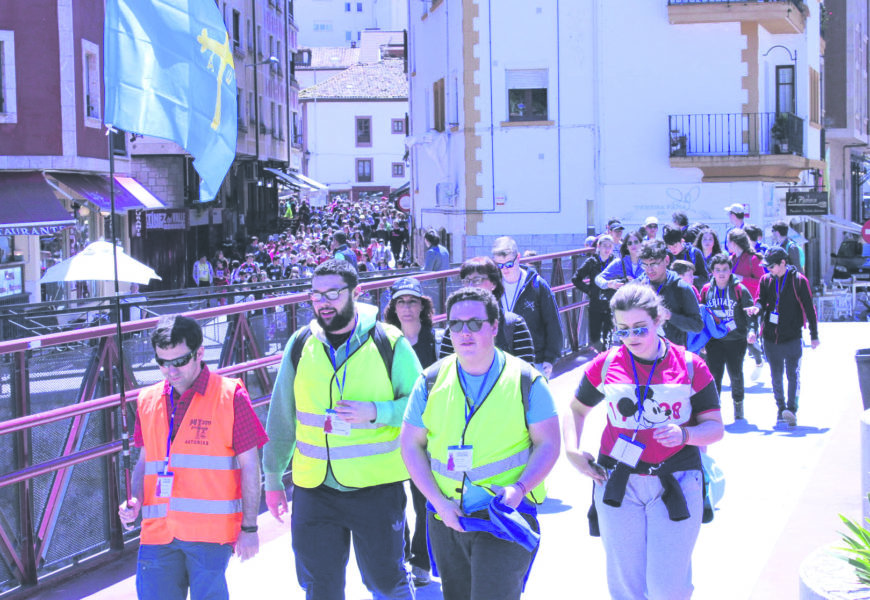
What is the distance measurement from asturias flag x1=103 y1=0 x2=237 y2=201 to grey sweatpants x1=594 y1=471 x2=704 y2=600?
289 cm

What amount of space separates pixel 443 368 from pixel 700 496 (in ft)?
4.22

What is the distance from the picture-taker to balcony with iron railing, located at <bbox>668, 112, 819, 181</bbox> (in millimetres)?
25594

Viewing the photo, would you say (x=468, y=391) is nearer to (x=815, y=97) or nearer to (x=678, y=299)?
(x=678, y=299)

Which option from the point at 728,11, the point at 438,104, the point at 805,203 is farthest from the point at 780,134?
the point at 438,104

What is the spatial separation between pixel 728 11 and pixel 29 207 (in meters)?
15.0

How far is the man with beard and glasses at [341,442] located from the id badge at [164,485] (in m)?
0.56

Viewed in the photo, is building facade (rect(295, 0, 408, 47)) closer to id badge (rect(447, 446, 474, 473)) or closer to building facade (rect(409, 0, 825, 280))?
building facade (rect(409, 0, 825, 280))

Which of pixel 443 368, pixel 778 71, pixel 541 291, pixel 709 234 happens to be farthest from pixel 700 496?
pixel 778 71

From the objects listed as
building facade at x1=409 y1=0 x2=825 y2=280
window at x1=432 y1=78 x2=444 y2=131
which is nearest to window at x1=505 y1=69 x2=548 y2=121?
building facade at x1=409 y1=0 x2=825 y2=280

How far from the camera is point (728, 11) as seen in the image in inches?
992

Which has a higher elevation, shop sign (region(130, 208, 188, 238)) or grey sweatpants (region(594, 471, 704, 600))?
shop sign (region(130, 208, 188, 238))

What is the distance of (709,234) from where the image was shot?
1345cm

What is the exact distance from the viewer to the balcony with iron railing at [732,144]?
25.6 metres

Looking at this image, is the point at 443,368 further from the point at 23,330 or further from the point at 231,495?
the point at 23,330
